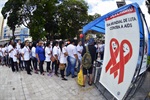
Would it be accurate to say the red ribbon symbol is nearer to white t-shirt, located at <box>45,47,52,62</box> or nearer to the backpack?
the backpack

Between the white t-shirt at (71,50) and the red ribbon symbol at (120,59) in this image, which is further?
the white t-shirt at (71,50)

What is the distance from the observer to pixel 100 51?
16.2 metres

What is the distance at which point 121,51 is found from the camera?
17.5 feet

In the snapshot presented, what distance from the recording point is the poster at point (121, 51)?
15.9 feet

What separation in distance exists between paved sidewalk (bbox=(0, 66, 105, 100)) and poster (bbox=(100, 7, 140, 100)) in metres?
1.35

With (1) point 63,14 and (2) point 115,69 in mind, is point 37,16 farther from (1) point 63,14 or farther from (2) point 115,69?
(2) point 115,69

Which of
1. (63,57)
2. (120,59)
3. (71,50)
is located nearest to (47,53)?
(63,57)

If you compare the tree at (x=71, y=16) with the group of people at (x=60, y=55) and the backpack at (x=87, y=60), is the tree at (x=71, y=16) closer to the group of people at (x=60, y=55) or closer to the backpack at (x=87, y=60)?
the group of people at (x=60, y=55)

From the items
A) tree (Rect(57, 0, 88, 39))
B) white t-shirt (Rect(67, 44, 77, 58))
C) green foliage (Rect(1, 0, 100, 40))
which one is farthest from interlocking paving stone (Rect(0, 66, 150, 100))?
tree (Rect(57, 0, 88, 39))

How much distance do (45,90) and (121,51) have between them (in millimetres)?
3699

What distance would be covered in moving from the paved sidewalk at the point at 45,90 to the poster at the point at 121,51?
1351 millimetres

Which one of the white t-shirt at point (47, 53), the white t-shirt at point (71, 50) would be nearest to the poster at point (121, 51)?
the white t-shirt at point (71, 50)

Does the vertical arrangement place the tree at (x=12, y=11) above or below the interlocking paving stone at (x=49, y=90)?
above

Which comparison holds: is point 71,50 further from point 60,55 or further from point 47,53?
point 47,53
